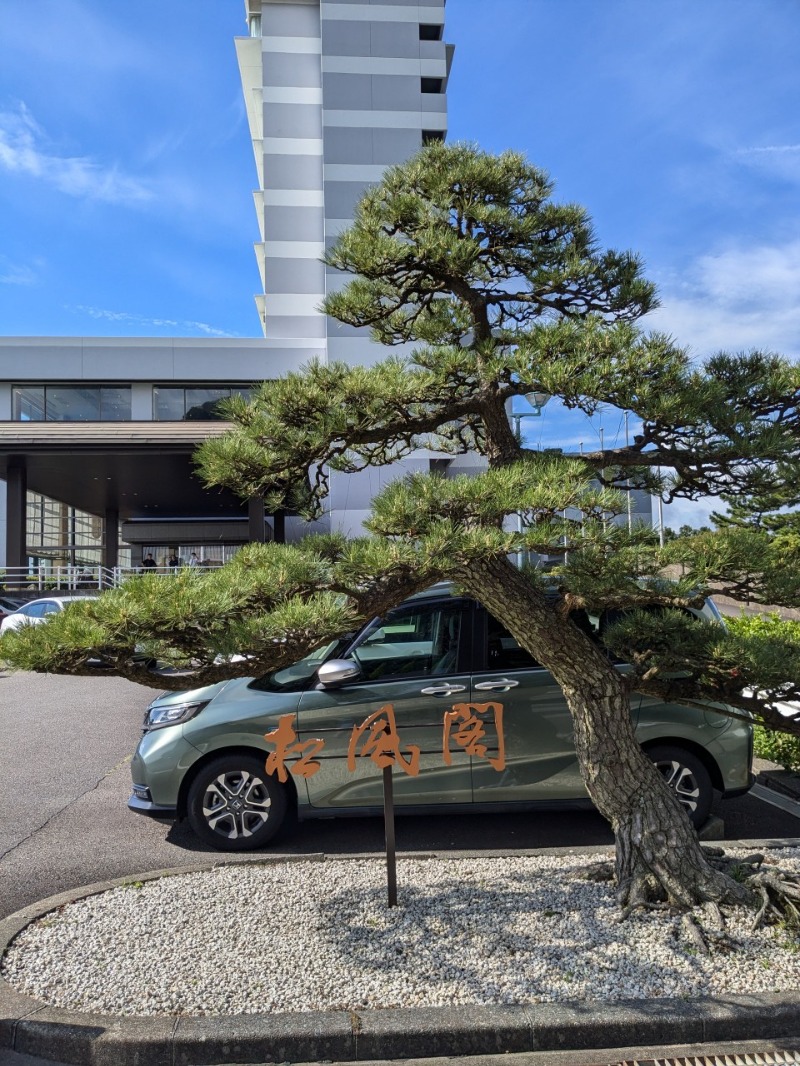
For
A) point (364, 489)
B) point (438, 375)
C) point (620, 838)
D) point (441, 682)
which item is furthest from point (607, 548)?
point (364, 489)

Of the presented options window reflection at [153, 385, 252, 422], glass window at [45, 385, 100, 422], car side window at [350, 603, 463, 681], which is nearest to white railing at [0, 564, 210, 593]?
glass window at [45, 385, 100, 422]

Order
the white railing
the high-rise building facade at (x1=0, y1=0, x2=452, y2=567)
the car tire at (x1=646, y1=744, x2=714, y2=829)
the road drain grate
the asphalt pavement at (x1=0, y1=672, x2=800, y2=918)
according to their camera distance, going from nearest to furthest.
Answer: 1. the road drain grate
2. the asphalt pavement at (x1=0, y1=672, x2=800, y2=918)
3. the car tire at (x1=646, y1=744, x2=714, y2=829)
4. the white railing
5. the high-rise building facade at (x1=0, y1=0, x2=452, y2=567)

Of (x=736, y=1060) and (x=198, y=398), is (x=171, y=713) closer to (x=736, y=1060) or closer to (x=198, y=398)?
(x=736, y=1060)

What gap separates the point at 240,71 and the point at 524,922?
4267 cm

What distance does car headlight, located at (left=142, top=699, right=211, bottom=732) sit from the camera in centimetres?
537

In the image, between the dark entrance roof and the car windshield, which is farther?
the dark entrance roof

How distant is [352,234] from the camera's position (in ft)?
12.7

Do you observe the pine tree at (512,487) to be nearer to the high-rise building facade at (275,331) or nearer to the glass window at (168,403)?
the high-rise building facade at (275,331)

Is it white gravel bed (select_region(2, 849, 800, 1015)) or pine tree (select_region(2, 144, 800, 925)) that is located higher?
pine tree (select_region(2, 144, 800, 925))

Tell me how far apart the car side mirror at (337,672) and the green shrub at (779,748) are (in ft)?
11.8

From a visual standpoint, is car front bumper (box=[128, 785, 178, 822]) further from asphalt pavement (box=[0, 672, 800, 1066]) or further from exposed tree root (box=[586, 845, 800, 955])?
exposed tree root (box=[586, 845, 800, 955])

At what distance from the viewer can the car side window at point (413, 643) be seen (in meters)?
5.38

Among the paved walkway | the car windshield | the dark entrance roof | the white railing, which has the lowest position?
the paved walkway

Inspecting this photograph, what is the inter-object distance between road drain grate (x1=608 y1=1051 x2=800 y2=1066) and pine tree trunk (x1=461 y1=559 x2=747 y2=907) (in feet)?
2.62
